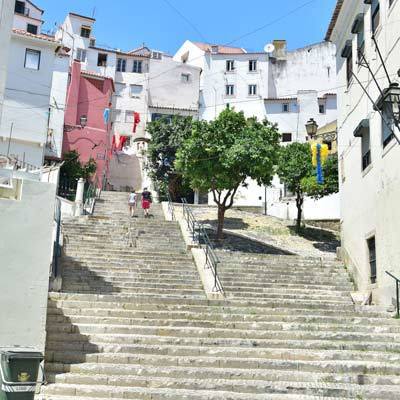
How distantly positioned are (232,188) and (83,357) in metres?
14.4

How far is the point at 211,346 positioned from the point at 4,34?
7.85m

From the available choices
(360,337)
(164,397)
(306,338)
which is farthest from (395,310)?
(164,397)

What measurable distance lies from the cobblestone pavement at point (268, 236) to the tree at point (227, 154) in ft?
5.30

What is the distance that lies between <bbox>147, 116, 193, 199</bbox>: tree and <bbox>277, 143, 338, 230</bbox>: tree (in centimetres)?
1103

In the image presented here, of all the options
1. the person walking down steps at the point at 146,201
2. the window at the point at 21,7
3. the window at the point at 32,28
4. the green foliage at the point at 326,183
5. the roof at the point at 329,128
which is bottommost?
the person walking down steps at the point at 146,201

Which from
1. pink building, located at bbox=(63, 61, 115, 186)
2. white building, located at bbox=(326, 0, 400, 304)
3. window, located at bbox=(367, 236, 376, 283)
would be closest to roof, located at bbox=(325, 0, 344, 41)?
white building, located at bbox=(326, 0, 400, 304)

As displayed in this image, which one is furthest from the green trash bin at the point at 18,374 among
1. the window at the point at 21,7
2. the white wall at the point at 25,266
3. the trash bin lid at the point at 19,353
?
the window at the point at 21,7

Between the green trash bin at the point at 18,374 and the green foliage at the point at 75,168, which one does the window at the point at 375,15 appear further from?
the green foliage at the point at 75,168

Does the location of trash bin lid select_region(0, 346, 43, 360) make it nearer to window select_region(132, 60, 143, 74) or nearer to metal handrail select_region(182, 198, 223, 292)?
metal handrail select_region(182, 198, 223, 292)

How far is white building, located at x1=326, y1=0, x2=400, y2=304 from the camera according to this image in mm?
12812

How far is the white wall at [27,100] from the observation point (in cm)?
2855

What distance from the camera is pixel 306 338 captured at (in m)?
9.95

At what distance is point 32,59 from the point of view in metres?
29.3

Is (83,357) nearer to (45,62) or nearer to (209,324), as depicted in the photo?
(209,324)
